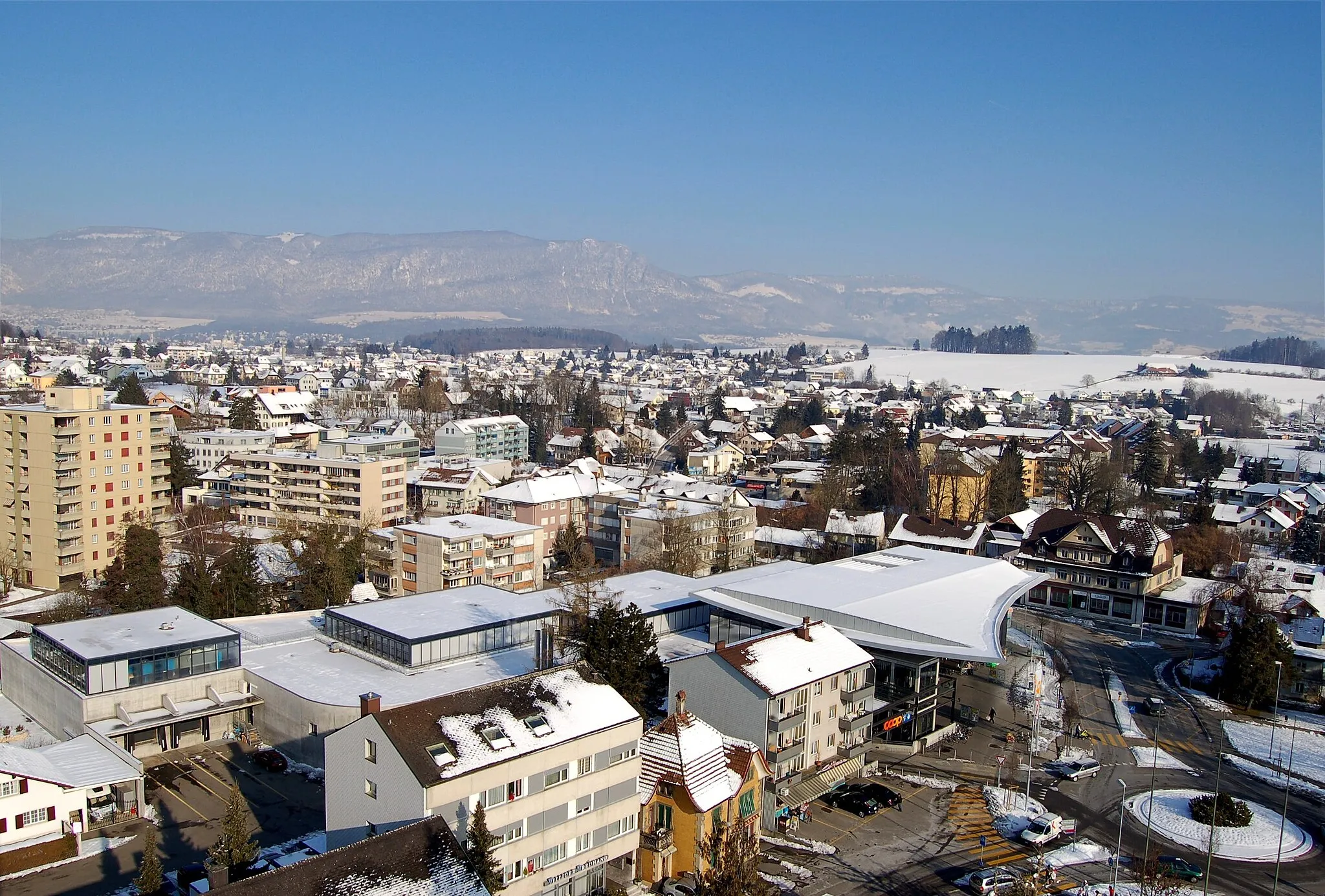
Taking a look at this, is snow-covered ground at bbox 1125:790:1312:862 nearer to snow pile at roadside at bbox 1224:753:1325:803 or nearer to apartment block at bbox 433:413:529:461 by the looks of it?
snow pile at roadside at bbox 1224:753:1325:803

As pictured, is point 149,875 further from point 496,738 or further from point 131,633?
point 131,633

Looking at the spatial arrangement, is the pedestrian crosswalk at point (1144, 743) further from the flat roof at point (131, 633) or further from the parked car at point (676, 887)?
the flat roof at point (131, 633)

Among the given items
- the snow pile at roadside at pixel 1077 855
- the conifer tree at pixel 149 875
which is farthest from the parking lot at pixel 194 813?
the snow pile at roadside at pixel 1077 855

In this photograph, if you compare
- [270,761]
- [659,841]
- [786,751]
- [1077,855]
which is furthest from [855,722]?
[270,761]

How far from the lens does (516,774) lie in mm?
10336

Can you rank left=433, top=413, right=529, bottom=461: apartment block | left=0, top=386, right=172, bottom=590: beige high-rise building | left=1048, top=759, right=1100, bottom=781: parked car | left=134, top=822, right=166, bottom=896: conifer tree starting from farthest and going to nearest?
left=433, top=413, right=529, bottom=461: apartment block, left=0, top=386, right=172, bottom=590: beige high-rise building, left=1048, top=759, right=1100, bottom=781: parked car, left=134, top=822, right=166, bottom=896: conifer tree

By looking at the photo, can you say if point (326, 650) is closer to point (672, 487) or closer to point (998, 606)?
point (998, 606)

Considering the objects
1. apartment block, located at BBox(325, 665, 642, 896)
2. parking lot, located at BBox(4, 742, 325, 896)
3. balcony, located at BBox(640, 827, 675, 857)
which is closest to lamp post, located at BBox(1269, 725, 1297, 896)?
balcony, located at BBox(640, 827, 675, 857)

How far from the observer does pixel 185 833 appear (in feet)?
40.1

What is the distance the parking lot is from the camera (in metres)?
11.1

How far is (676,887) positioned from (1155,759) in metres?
8.71

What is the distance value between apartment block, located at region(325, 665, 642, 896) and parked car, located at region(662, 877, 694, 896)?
1.39ft

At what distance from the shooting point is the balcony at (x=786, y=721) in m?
13.4

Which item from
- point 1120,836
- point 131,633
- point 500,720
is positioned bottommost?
point 1120,836
